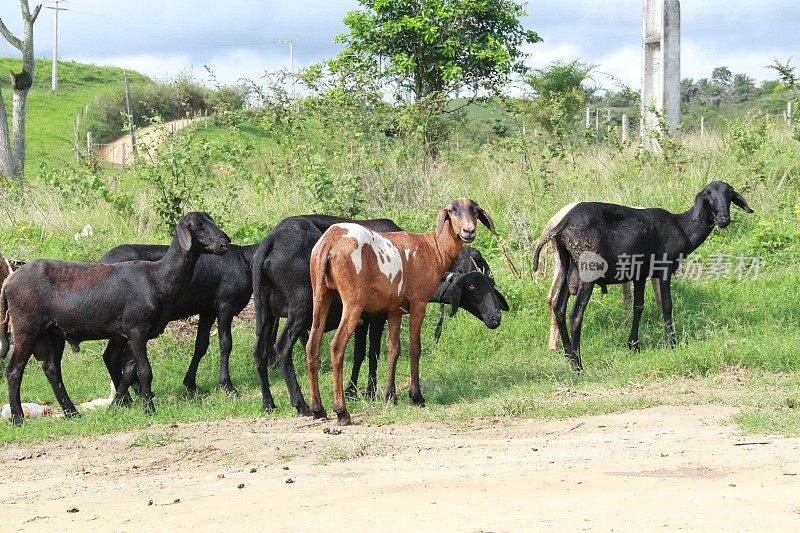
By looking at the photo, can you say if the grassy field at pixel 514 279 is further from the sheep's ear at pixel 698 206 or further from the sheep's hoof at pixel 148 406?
the sheep's ear at pixel 698 206

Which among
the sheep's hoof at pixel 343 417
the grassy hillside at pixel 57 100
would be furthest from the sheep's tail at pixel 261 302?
the grassy hillside at pixel 57 100

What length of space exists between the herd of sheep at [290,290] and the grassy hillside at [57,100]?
860 inches

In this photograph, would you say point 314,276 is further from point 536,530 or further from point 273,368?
point 536,530

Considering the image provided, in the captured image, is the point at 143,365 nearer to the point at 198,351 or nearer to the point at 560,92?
the point at 198,351

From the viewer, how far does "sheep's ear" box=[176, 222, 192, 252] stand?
1000 centimetres

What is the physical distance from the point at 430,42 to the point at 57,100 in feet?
99.8

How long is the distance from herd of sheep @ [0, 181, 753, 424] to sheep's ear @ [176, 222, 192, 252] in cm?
1

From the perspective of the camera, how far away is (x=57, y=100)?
50719mm

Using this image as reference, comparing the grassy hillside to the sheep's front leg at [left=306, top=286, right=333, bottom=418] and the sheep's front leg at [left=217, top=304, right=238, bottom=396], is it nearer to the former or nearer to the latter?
the sheep's front leg at [left=217, top=304, right=238, bottom=396]

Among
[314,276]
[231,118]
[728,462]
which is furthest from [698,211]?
[231,118]

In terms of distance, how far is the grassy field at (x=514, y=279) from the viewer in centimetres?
981

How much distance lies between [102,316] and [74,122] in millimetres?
35927

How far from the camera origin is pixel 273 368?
472 inches

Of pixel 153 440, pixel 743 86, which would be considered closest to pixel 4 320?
pixel 153 440
